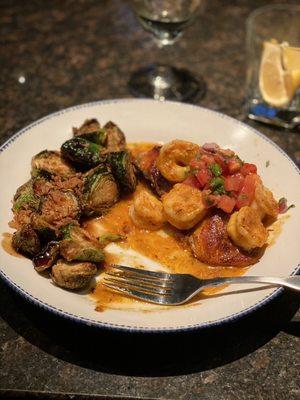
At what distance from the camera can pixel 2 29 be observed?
3.71 meters

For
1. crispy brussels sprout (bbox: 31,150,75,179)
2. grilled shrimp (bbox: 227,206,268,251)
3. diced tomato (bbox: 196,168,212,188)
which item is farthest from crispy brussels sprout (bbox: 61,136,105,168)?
grilled shrimp (bbox: 227,206,268,251)

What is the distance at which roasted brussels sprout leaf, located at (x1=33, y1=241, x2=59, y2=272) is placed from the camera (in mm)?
1803

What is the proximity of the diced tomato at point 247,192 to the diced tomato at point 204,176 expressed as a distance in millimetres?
141

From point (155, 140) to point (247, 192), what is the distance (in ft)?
2.32

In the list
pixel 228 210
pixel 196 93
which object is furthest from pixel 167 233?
pixel 196 93

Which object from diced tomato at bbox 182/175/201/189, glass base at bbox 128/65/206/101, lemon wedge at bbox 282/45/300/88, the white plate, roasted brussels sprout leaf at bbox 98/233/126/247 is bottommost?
glass base at bbox 128/65/206/101

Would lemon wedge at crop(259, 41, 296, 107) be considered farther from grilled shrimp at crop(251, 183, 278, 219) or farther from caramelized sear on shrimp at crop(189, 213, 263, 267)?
caramelized sear on shrimp at crop(189, 213, 263, 267)

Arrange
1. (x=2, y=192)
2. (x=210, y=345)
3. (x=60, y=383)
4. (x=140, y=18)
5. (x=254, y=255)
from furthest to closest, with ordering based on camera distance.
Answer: (x=140, y=18) < (x=2, y=192) < (x=254, y=255) < (x=210, y=345) < (x=60, y=383)

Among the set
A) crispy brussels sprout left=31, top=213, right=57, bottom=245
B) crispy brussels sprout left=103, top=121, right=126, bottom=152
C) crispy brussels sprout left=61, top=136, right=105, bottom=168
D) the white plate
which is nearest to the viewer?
the white plate

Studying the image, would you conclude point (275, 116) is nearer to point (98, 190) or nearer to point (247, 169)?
point (247, 169)

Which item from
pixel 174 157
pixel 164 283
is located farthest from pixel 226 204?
pixel 164 283

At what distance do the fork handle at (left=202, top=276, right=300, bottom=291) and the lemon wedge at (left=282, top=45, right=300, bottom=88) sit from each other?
1340mm

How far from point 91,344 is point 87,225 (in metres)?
0.57

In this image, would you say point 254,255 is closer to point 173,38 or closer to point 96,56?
point 173,38
